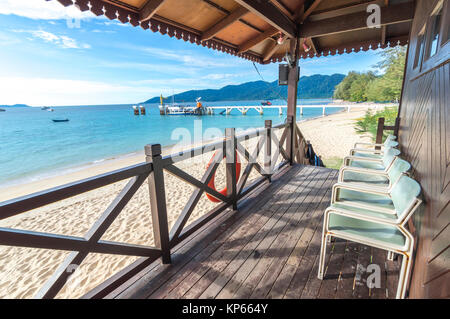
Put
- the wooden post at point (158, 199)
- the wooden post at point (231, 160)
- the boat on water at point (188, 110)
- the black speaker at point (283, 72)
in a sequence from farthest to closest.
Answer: the boat on water at point (188, 110) → the black speaker at point (283, 72) → the wooden post at point (231, 160) → the wooden post at point (158, 199)

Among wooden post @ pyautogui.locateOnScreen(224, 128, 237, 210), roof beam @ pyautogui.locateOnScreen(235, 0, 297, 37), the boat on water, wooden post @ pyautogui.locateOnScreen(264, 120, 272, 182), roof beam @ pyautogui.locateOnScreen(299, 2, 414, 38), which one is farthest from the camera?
the boat on water

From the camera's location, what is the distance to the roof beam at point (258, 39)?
3688 millimetres

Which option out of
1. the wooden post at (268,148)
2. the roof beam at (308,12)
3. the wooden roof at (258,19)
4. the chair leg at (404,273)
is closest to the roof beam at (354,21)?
the wooden roof at (258,19)

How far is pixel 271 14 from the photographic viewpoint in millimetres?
2848

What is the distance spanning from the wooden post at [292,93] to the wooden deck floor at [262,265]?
206 centimetres

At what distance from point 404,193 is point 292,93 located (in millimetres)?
3340

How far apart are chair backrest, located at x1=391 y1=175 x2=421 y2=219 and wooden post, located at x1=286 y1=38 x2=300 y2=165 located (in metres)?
2.95

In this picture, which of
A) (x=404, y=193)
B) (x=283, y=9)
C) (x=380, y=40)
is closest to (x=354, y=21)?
(x=283, y=9)

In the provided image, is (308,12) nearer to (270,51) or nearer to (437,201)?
(270,51)

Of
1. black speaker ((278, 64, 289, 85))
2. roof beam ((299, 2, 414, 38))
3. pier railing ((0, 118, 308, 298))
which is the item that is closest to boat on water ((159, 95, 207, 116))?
black speaker ((278, 64, 289, 85))

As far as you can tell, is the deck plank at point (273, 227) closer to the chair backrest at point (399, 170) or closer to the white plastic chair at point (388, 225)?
the white plastic chair at point (388, 225)

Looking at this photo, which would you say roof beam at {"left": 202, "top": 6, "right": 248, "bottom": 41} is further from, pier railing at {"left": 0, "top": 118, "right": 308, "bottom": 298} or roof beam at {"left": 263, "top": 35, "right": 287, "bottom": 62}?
roof beam at {"left": 263, "top": 35, "right": 287, "bottom": 62}

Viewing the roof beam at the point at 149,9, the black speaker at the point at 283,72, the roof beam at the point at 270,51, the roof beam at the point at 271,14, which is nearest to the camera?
the roof beam at the point at 149,9

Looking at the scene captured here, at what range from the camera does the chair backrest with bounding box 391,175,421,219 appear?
3.79 feet
